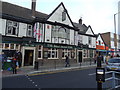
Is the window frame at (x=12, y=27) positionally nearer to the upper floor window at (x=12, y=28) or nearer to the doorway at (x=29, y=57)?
the upper floor window at (x=12, y=28)

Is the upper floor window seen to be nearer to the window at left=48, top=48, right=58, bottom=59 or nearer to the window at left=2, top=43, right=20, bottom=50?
the window at left=2, top=43, right=20, bottom=50

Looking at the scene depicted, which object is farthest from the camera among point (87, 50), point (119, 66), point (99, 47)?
point (99, 47)

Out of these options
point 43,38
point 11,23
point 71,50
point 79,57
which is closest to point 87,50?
point 79,57

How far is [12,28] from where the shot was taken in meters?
15.2

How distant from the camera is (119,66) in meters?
9.57

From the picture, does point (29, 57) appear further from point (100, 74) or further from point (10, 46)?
point (100, 74)

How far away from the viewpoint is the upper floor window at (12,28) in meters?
14.9

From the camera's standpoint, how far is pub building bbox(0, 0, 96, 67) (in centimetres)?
1448

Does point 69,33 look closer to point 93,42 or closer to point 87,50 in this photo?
point 87,50

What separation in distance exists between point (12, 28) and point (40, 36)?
4.54m

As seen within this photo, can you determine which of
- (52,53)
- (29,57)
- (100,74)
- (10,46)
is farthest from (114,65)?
(10,46)

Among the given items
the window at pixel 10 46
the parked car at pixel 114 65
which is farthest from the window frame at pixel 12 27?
the parked car at pixel 114 65

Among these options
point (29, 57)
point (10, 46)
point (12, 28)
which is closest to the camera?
point (10, 46)

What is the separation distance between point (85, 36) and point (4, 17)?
18.5 metres
